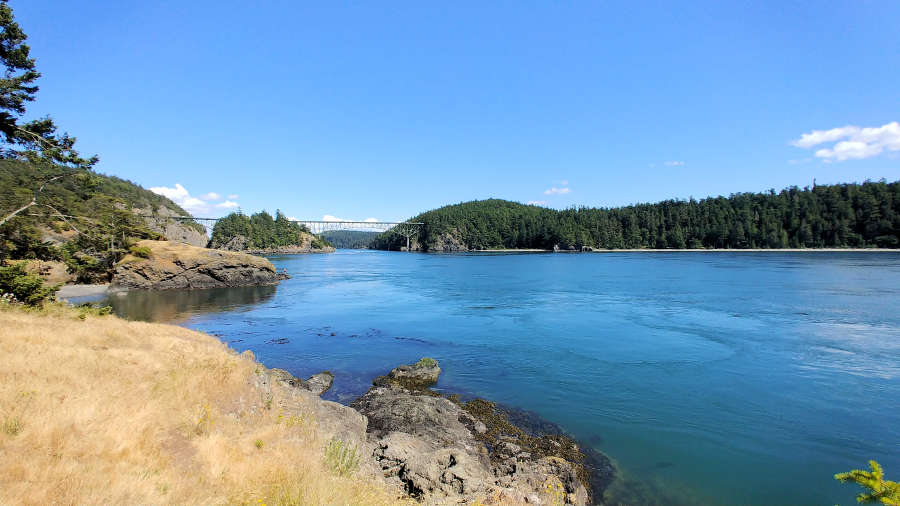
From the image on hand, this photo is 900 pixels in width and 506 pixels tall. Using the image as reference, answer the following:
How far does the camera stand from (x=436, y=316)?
110ft

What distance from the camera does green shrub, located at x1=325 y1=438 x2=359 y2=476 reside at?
7.82 meters

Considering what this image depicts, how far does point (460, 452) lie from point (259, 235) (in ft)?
577

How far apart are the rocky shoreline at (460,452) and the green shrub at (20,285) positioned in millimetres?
9585

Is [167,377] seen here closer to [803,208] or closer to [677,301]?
[677,301]

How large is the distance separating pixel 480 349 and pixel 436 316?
Answer: 10.4 m

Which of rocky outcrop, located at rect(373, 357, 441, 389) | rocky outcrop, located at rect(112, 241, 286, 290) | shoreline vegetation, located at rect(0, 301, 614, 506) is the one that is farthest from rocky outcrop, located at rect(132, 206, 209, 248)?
shoreline vegetation, located at rect(0, 301, 614, 506)

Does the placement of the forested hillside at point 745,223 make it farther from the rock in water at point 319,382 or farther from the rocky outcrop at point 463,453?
the rocky outcrop at point 463,453

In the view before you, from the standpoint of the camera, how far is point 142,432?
688 centimetres

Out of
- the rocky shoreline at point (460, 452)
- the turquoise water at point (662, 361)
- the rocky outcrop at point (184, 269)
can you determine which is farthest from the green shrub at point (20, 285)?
the rocky outcrop at point (184, 269)

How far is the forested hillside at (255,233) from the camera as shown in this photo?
531ft

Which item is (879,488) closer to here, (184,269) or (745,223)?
(184,269)

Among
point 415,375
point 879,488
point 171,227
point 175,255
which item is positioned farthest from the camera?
point 171,227

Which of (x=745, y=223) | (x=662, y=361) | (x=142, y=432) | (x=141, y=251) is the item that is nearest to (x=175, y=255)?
(x=141, y=251)

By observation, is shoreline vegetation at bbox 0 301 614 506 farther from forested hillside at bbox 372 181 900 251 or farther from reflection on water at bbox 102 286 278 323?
forested hillside at bbox 372 181 900 251
